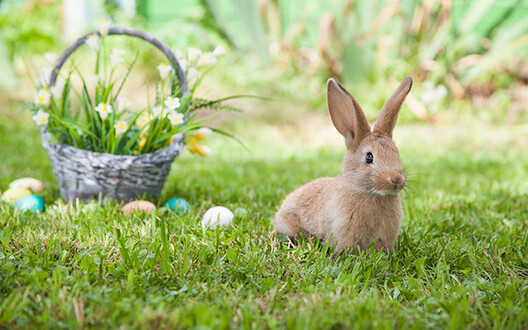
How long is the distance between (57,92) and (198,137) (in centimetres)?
95

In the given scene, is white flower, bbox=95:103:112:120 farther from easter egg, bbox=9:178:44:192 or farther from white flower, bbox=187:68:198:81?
easter egg, bbox=9:178:44:192

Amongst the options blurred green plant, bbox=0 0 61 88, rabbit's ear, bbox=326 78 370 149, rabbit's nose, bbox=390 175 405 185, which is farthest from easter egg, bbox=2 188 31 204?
blurred green plant, bbox=0 0 61 88

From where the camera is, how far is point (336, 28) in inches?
292

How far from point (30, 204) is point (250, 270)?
1.50m

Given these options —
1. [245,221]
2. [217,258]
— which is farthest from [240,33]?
[217,258]

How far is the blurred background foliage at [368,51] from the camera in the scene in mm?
7207

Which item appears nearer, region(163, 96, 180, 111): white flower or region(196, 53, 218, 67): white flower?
region(163, 96, 180, 111): white flower

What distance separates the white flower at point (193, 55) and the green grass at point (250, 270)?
93 cm

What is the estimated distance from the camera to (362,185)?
7.35 feet

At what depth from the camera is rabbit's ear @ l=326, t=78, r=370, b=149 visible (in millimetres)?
2289

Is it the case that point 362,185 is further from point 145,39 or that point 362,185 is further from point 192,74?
point 145,39

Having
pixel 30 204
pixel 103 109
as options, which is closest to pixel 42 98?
pixel 103 109

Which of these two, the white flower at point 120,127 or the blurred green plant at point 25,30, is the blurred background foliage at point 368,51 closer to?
the blurred green plant at point 25,30

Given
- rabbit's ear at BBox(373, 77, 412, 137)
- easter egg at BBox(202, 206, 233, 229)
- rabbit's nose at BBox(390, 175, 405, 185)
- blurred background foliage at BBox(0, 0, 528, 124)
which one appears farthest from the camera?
blurred background foliage at BBox(0, 0, 528, 124)
